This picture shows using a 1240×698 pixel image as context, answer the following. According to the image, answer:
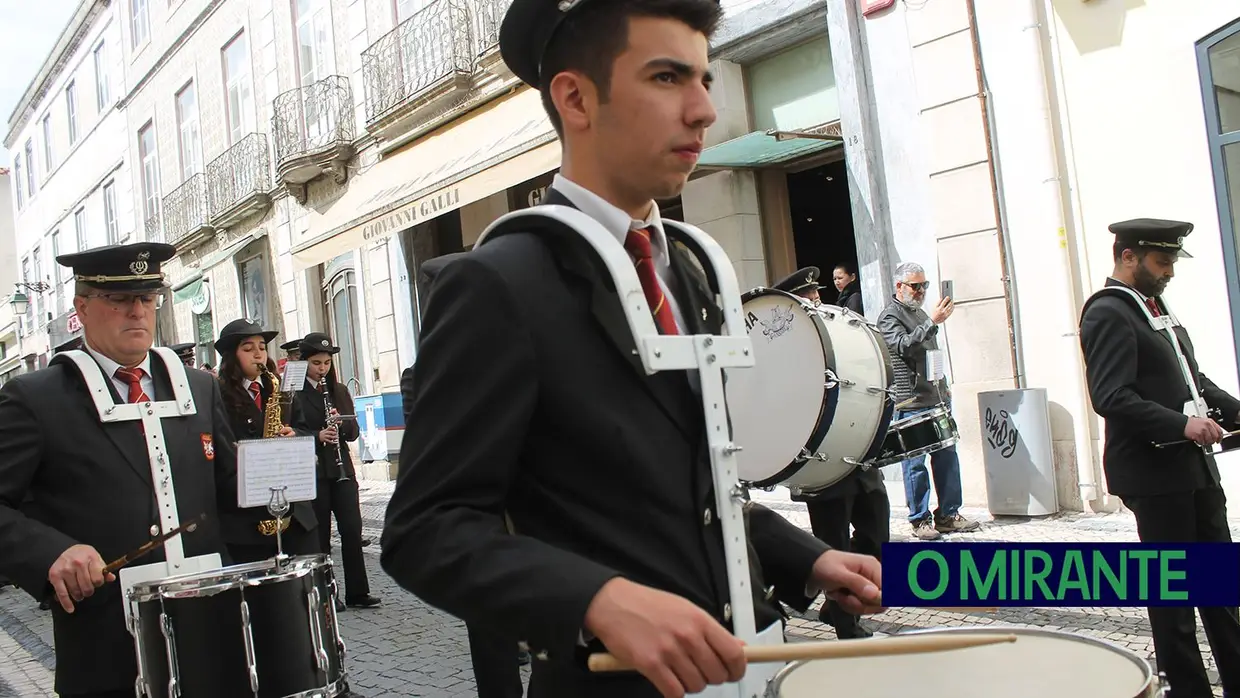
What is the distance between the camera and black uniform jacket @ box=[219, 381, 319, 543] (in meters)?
5.20

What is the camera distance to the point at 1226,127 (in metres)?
6.89

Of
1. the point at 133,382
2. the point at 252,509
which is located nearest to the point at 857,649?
the point at 133,382

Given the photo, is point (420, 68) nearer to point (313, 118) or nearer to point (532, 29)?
point (313, 118)

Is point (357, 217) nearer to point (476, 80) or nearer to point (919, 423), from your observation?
point (476, 80)

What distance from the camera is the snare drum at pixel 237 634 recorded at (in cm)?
290

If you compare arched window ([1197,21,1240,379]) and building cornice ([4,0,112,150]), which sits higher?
building cornice ([4,0,112,150])

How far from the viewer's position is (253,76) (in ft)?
63.2

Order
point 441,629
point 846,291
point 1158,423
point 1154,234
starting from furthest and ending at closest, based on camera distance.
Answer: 1. point 846,291
2. point 441,629
3. point 1154,234
4. point 1158,423

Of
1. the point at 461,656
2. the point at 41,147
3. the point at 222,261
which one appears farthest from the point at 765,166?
the point at 41,147

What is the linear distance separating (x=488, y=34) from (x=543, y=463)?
12499 mm

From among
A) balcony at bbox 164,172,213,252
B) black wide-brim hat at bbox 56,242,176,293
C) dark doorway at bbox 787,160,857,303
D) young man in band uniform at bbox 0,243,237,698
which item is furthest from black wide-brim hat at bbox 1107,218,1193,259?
balcony at bbox 164,172,213,252

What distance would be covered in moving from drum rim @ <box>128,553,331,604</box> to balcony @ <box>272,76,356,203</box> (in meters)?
14.0

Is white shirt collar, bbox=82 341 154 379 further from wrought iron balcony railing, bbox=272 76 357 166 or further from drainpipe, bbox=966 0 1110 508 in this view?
wrought iron balcony railing, bbox=272 76 357 166

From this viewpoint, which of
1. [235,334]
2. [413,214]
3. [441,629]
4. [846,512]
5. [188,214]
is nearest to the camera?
[846,512]
